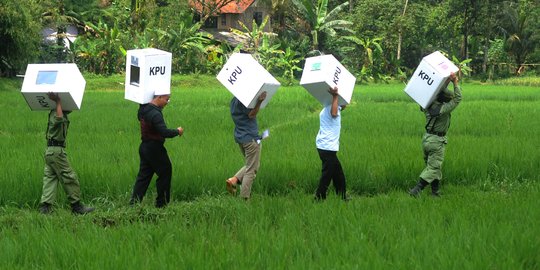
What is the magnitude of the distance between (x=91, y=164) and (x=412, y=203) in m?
3.25

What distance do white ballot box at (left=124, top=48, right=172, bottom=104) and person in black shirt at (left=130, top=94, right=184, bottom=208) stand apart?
0.08 metres

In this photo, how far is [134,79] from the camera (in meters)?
4.88

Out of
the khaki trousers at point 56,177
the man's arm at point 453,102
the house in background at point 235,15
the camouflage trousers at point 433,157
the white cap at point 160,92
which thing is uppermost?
the man's arm at point 453,102

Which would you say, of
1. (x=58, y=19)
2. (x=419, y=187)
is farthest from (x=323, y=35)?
(x=419, y=187)

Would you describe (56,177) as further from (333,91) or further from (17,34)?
(17,34)

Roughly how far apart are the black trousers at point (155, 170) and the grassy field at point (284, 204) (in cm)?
15

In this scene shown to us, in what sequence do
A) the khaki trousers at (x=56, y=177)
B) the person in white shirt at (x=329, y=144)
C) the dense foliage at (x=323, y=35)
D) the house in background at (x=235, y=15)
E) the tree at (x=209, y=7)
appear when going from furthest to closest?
the house in background at (x=235, y=15) → the tree at (x=209, y=7) → the dense foliage at (x=323, y=35) → the person in white shirt at (x=329, y=144) → the khaki trousers at (x=56, y=177)

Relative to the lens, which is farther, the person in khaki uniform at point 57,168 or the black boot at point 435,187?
the black boot at point 435,187

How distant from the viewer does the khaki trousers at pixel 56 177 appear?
484 cm

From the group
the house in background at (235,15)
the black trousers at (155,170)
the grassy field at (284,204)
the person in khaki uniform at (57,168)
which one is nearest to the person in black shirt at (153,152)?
the black trousers at (155,170)

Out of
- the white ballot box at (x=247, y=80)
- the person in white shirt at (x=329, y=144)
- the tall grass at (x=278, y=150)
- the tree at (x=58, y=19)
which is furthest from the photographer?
the tree at (x=58, y=19)

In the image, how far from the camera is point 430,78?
17.8 feet

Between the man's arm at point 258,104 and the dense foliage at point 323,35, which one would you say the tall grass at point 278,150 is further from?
the dense foliage at point 323,35

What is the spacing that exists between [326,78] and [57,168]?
233 centimetres
